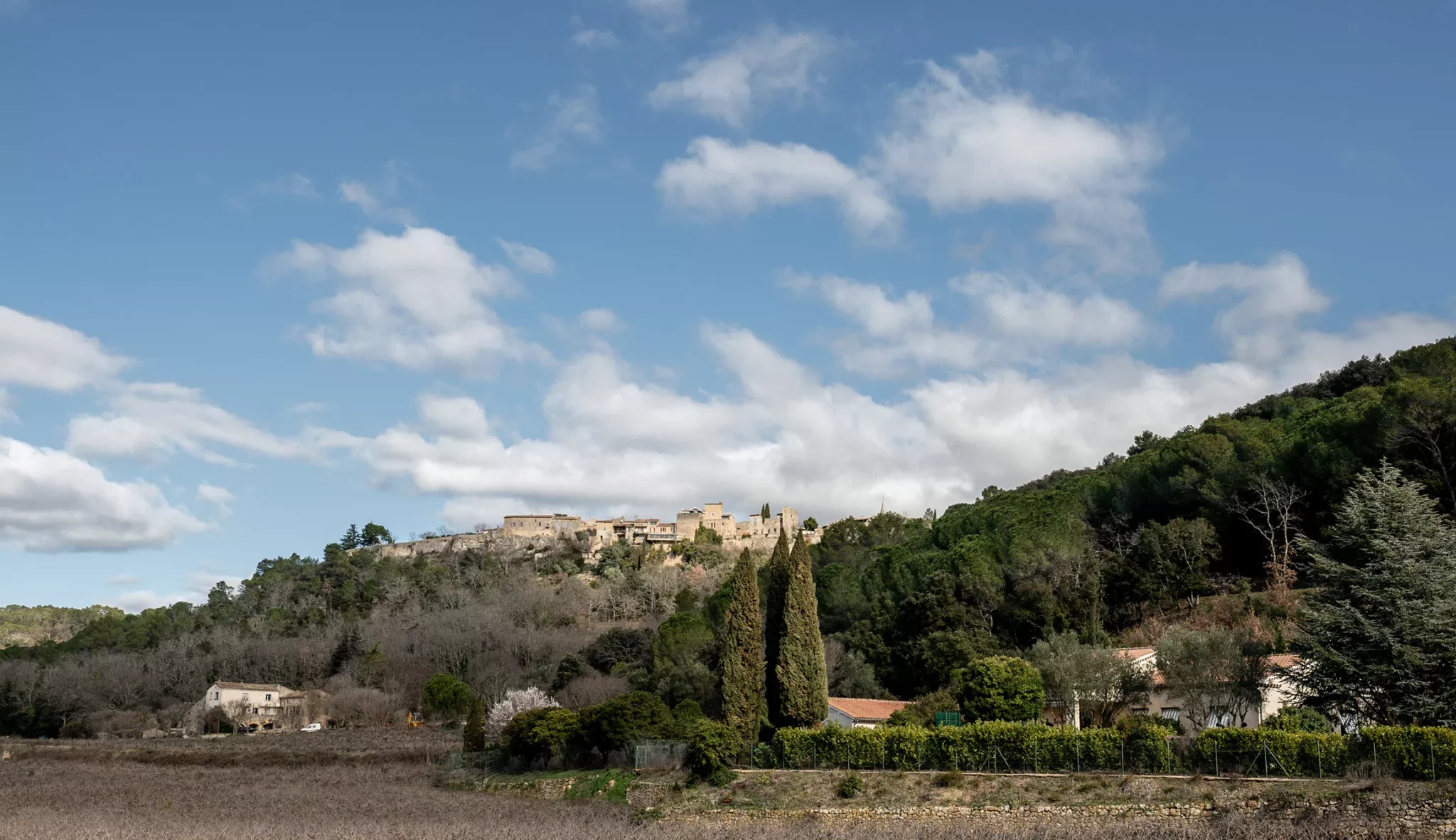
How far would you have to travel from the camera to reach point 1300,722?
27062 mm

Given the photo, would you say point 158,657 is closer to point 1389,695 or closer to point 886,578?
point 886,578

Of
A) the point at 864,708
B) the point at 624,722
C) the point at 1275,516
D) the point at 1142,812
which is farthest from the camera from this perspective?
the point at 1275,516

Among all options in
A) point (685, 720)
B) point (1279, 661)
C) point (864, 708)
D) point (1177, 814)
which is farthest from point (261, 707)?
point (1177, 814)

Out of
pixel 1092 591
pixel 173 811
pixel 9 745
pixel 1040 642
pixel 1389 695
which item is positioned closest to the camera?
pixel 1389 695

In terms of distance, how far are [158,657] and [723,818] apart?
6505 cm

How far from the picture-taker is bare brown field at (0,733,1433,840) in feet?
73.8

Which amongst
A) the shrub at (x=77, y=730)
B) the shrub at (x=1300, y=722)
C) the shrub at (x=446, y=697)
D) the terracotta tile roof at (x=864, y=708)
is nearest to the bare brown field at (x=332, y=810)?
the shrub at (x=1300, y=722)

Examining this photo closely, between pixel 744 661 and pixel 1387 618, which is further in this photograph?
pixel 744 661

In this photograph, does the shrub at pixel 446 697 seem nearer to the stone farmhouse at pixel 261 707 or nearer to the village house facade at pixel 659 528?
the stone farmhouse at pixel 261 707

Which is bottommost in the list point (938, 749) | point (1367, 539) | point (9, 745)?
point (9, 745)

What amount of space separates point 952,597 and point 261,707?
44804 mm

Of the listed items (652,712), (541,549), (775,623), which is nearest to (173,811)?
(652,712)

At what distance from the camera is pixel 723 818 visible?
29.3 metres

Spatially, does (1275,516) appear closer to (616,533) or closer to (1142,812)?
(1142,812)
